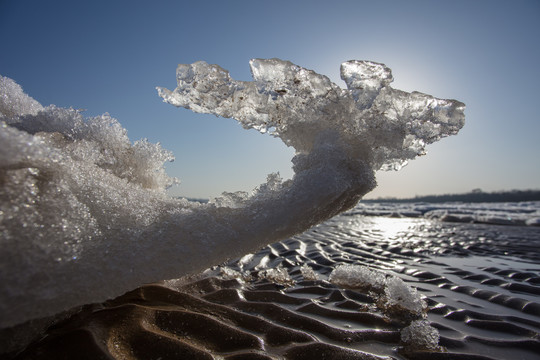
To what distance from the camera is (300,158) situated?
6.57 ft

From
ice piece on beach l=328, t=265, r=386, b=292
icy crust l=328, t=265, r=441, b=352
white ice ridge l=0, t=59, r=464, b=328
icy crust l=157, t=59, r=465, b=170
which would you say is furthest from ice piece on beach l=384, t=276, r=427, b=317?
icy crust l=157, t=59, r=465, b=170

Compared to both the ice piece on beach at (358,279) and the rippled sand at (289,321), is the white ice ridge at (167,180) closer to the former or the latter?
the rippled sand at (289,321)

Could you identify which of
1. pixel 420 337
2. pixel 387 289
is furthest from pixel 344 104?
pixel 420 337

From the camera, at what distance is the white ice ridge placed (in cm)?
109

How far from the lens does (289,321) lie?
1714 millimetres

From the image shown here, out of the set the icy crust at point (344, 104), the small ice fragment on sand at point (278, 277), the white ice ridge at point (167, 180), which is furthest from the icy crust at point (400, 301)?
the icy crust at point (344, 104)

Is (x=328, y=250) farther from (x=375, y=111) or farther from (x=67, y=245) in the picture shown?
(x=67, y=245)

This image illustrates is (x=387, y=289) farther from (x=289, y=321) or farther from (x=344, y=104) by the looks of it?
(x=344, y=104)

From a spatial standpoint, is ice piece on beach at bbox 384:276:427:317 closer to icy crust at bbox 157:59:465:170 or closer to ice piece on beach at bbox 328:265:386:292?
ice piece on beach at bbox 328:265:386:292

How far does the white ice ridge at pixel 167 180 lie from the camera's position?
1094mm

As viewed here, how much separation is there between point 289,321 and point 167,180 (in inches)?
57.8

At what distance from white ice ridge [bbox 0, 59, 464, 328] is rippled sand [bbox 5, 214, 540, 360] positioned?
0.31 m

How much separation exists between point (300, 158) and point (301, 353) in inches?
45.3

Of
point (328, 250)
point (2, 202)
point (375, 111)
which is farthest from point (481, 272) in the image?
point (2, 202)
